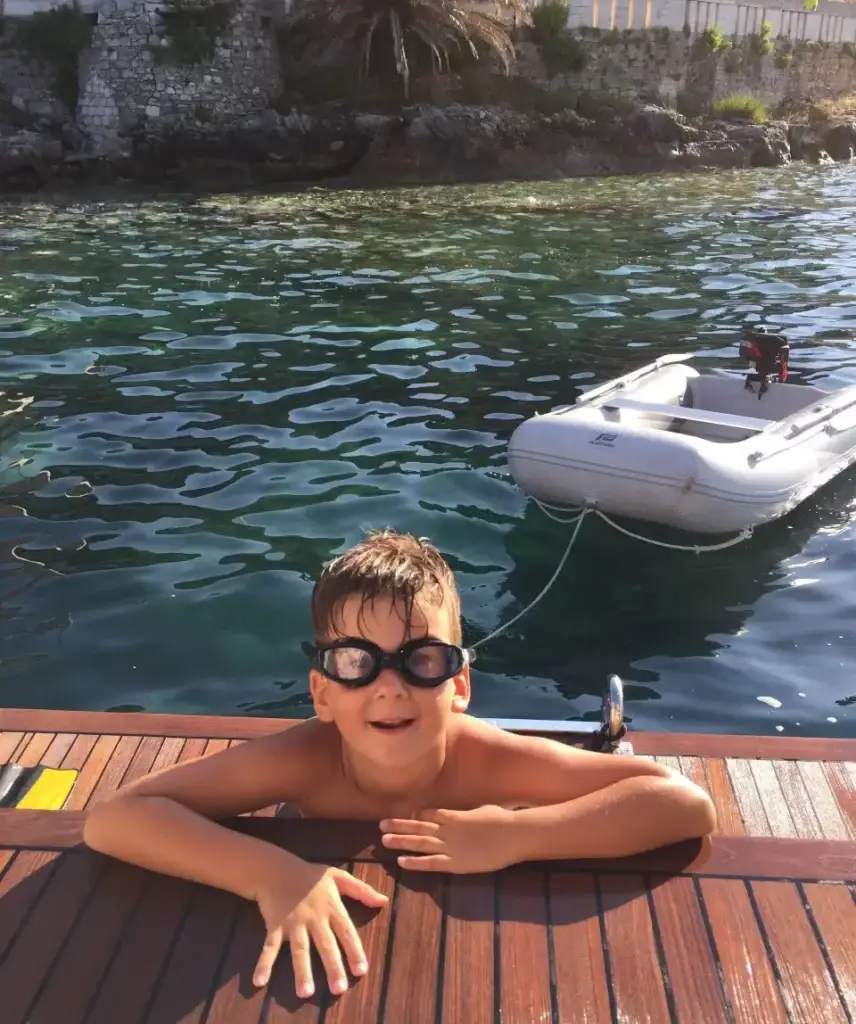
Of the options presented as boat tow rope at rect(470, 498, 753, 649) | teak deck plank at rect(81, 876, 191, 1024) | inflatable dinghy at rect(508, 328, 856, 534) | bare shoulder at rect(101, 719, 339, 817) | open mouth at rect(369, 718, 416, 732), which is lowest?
boat tow rope at rect(470, 498, 753, 649)

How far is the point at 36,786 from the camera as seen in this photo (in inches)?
154

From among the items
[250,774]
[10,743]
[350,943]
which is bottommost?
[10,743]

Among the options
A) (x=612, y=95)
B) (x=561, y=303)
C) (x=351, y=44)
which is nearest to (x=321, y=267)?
(x=561, y=303)

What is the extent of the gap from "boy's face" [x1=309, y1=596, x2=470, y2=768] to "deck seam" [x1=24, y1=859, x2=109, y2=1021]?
2.42ft

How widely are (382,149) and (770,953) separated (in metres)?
30.4

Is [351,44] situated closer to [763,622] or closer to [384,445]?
[384,445]

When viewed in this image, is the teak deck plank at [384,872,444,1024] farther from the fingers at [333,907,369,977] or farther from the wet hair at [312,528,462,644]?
the wet hair at [312,528,462,644]

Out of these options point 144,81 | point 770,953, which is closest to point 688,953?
point 770,953

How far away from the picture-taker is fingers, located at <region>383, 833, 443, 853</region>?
2707 mm

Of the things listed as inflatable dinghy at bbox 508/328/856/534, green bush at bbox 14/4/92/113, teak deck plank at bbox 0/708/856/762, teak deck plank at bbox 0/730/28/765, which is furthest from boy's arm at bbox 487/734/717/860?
green bush at bbox 14/4/92/113

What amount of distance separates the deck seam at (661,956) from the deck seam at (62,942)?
1.40 meters

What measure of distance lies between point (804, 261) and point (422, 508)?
511 inches

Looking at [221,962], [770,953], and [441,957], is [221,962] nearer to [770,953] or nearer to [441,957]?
[441,957]

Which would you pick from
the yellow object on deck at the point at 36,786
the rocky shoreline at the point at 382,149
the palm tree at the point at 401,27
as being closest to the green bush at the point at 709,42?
the rocky shoreline at the point at 382,149
